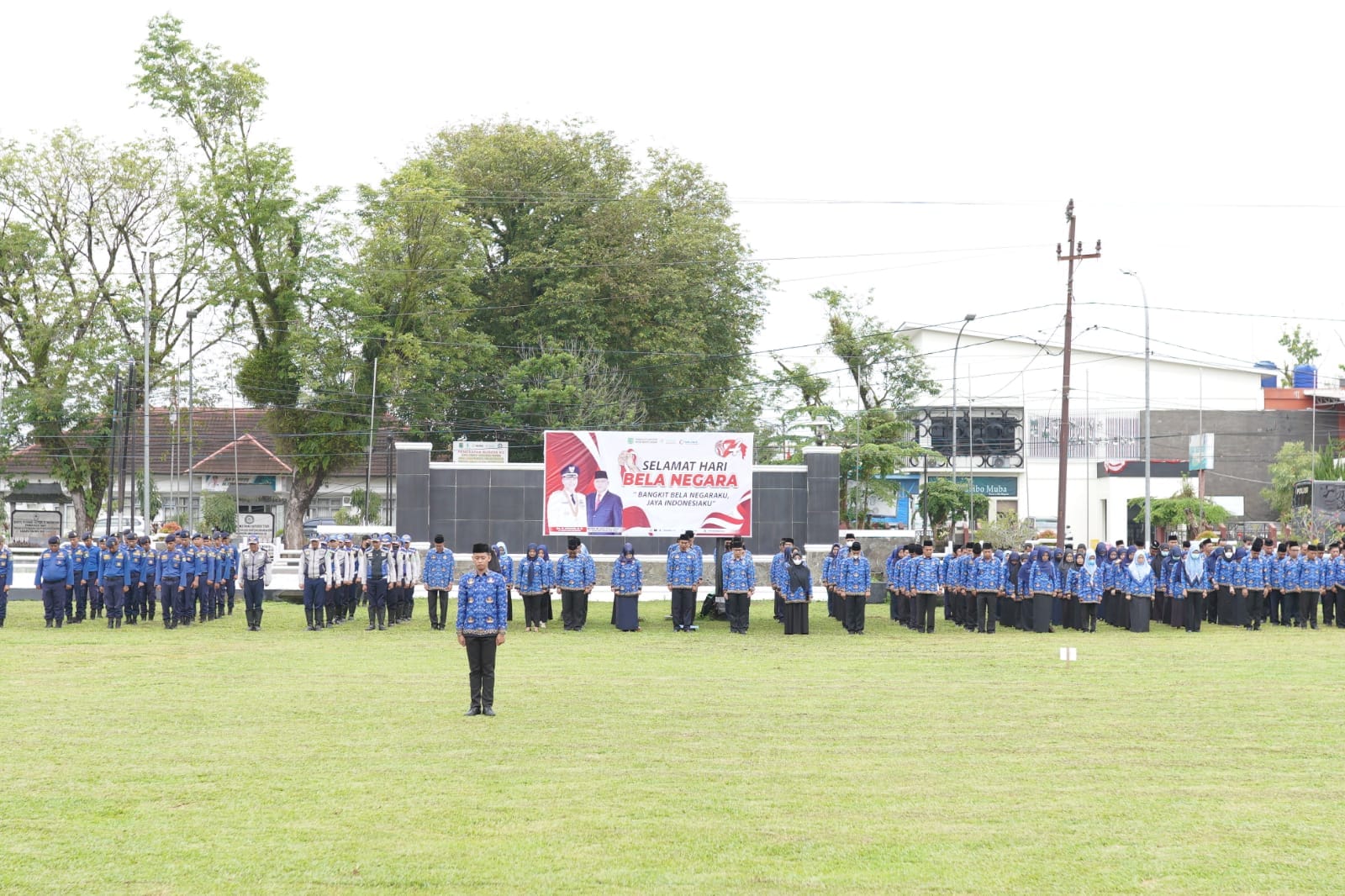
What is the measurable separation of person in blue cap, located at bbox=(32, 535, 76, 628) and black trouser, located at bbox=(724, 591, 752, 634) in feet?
39.1

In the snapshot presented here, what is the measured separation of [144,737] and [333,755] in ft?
6.68

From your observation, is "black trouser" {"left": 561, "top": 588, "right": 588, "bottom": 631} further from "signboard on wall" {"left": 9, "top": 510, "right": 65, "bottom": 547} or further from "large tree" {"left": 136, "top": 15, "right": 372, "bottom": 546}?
"signboard on wall" {"left": 9, "top": 510, "right": 65, "bottom": 547}

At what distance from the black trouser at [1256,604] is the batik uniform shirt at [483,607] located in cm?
1824

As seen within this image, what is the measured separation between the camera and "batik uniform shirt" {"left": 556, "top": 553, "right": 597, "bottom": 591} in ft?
81.3

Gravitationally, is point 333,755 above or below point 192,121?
below

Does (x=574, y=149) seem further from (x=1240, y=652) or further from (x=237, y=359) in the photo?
(x=1240, y=652)

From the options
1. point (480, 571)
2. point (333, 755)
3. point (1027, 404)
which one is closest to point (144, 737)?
point (333, 755)

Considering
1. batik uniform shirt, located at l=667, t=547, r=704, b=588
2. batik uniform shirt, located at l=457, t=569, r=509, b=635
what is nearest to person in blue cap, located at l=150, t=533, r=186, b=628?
batik uniform shirt, located at l=667, t=547, r=704, b=588

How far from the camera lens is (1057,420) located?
6850cm

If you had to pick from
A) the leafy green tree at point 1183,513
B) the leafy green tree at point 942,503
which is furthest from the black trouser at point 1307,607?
the leafy green tree at point 1183,513

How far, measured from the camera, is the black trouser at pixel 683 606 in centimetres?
2477

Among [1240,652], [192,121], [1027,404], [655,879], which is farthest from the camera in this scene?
[1027,404]

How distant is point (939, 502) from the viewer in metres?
53.0

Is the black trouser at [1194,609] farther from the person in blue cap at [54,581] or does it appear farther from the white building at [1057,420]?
the white building at [1057,420]
